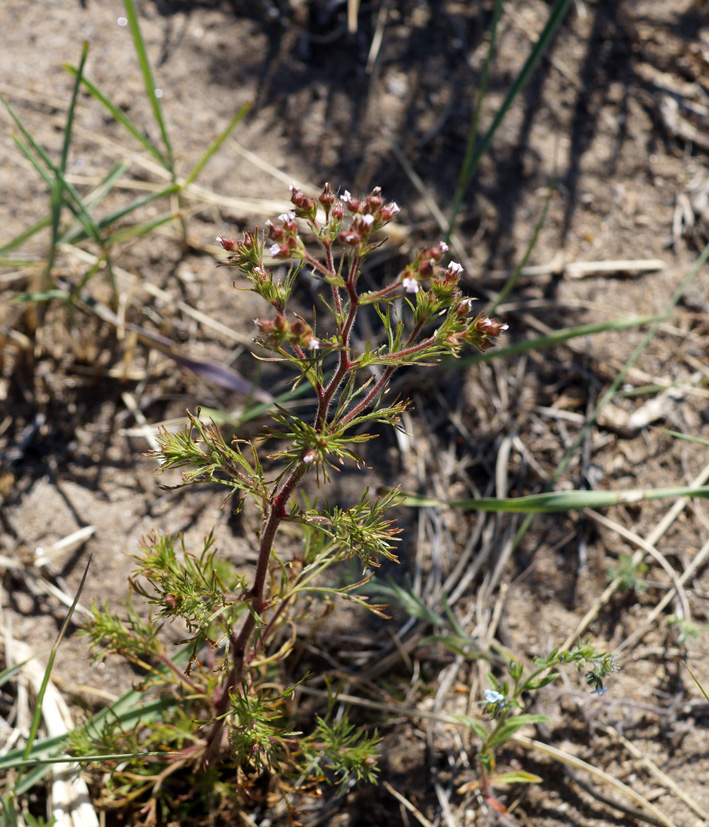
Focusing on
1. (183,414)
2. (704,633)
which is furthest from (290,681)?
(704,633)

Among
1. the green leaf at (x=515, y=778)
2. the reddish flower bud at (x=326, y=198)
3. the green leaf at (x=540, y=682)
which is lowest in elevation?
the green leaf at (x=515, y=778)

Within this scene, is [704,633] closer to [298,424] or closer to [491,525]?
[491,525]

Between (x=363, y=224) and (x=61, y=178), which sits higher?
(x=363, y=224)

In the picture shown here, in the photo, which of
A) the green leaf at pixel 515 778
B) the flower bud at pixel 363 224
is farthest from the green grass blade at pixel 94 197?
the green leaf at pixel 515 778

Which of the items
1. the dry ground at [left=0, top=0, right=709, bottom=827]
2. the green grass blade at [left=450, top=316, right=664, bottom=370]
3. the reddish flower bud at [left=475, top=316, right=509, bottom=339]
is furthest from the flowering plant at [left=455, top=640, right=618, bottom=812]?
the green grass blade at [left=450, top=316, right=664, bottom=370]

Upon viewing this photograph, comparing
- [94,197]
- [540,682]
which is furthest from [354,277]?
[94,197]

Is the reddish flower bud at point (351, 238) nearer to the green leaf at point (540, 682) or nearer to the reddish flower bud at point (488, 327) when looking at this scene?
the reddish flower bud at point (488, 327)

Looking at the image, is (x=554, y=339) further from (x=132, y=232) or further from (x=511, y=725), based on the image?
(x=132, y=232)

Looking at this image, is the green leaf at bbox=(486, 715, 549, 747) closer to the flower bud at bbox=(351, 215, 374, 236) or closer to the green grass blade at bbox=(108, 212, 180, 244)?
the flower bud at bbox=(351, 215, 374, 236)
